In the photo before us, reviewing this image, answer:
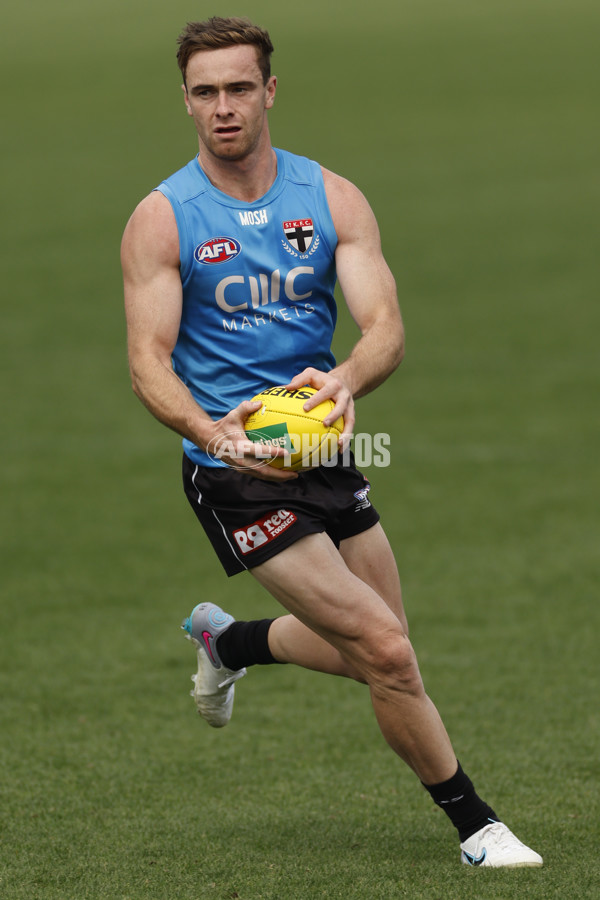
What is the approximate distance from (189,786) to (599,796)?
6.23 ft

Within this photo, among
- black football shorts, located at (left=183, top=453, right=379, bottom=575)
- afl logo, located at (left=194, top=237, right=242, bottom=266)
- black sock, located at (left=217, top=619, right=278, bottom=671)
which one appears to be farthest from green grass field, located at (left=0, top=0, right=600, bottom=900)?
afl logo, located at (left=194, top=237, right=242, bottom=266)

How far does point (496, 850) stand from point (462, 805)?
0.67ft

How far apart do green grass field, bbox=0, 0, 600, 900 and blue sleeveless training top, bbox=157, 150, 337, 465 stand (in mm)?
1748

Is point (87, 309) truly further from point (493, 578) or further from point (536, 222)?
point (493, 578)

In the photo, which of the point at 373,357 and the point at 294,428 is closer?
the point at 294,428

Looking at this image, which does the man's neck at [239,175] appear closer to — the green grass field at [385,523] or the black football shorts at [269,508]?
the black football shorts at [269,508]

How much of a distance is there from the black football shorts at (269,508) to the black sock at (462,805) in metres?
1.01

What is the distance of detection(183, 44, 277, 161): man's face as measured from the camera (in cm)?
499

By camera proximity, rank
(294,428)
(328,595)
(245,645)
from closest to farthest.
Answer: (294,428) < (328,595) < (245,645)

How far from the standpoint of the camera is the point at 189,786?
6.43 meters

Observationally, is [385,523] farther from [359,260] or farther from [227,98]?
[227,98]

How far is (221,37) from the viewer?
500 centimetres

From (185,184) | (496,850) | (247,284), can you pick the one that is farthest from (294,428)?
(496,850)

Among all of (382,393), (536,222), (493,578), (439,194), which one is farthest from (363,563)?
(439,194)
